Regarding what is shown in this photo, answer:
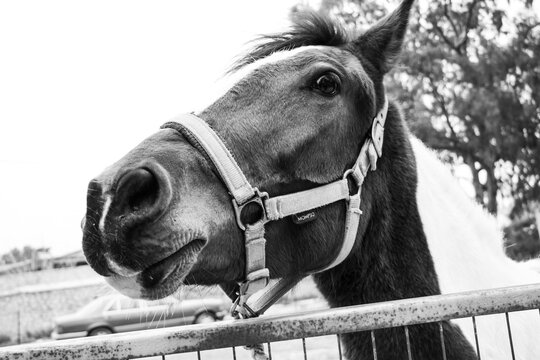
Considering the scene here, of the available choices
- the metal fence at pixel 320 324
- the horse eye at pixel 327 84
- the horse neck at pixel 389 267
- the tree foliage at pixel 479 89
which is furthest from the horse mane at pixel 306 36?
the tree foliage at pixel 479 89

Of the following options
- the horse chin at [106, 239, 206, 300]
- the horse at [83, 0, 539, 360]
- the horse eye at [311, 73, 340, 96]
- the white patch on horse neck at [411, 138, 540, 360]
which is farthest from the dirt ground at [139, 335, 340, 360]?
the horse chin at [106, 239, 206, 300]

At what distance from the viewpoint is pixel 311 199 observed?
7.36 feet

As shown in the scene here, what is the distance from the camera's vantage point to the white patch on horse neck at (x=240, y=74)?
2236mm

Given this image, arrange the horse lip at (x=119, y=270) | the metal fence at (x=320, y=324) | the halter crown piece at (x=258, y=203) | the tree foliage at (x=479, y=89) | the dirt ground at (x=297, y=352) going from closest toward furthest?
the metal fence at (x=320, y=324) < the horse lip at (x=119, y=270) < the halter crown piece at (x=258, y=203) < the dirt ground at (x=297, y=352) < the tree foliage at (x=479, y=89)

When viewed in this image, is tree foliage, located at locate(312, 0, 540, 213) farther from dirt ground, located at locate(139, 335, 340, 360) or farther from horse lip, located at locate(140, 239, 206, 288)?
horse lip, located at locate(140, 239, 206, 288)

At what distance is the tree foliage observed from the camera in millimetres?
16094

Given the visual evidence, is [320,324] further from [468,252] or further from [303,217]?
[468,252]

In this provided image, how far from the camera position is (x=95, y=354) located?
1.58 m

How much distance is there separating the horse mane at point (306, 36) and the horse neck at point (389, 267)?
0.64 metres

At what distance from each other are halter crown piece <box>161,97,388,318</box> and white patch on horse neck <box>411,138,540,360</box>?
47 centimetres

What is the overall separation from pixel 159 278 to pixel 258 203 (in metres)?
0.50

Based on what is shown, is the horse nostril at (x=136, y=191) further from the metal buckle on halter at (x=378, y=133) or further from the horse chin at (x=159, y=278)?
the metal buckle on halter at (x=378, y=133)

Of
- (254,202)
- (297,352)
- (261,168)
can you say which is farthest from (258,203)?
(297,352)

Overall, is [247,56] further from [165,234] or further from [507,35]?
[507,35]
